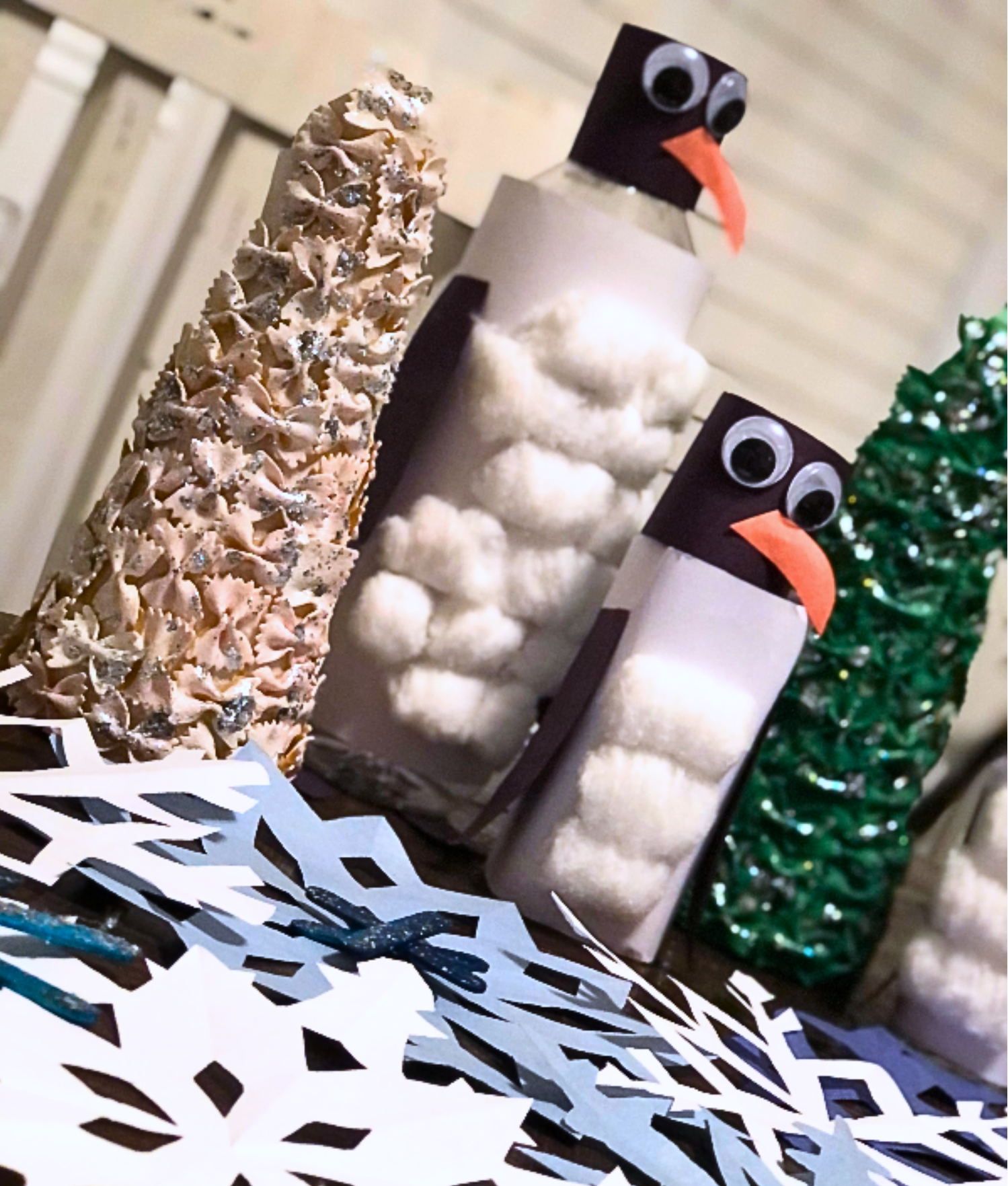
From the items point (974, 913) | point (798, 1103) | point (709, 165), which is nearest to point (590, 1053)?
point (798, 1103)

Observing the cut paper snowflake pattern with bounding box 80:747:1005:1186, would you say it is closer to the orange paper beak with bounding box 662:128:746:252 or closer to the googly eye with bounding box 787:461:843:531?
the googly eye with bounding box 787:461:843:531

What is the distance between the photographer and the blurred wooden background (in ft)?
2.14

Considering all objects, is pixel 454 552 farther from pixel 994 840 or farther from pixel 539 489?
pixel 994 840

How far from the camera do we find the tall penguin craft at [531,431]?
62 cm

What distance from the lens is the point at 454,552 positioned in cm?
62

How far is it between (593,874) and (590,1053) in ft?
0.45

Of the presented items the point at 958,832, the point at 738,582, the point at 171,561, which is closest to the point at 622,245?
the point at 738,582

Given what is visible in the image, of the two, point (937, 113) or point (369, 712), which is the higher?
point (937, 113)

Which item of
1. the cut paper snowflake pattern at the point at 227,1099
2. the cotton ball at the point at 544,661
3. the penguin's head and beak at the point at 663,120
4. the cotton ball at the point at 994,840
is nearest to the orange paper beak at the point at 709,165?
the penguin's head and beak at the point at 663,120

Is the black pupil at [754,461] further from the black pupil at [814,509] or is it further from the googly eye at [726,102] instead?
the googly eye at [726,102]

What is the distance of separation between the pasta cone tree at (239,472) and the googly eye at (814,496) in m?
0.21

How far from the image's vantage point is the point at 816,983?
74 cm

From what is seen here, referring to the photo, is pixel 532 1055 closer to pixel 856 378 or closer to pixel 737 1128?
pixel 737 1128

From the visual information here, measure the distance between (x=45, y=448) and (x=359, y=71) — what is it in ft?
0.87
